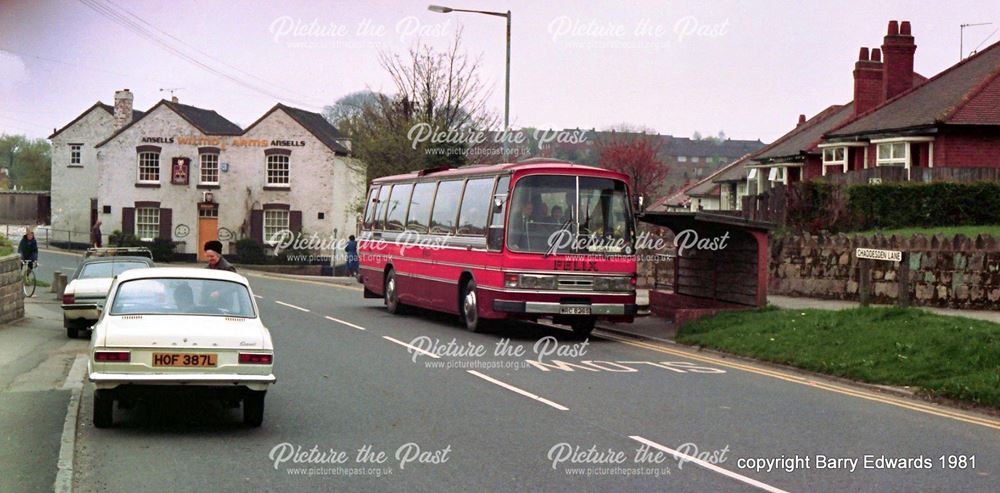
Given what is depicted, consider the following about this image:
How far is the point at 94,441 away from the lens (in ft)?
33.3

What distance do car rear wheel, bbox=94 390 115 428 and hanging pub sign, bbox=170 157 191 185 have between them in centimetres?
5243

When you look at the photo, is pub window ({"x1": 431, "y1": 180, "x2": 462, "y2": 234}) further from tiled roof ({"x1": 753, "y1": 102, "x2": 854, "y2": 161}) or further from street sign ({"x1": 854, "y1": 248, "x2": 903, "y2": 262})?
tiled roof ({"x1": 753, "y1": 102, "x2": 854, "y2": 161})

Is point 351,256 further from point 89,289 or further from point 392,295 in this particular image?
point 89,289

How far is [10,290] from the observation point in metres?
21.7

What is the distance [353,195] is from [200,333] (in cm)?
5352

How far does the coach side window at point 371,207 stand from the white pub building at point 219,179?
103ft

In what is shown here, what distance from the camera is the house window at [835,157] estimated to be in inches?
1694

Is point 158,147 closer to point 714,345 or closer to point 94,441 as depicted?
point 714,345

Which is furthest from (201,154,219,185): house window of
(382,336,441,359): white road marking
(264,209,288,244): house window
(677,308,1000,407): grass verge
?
(677,308,1000,407): grass verge

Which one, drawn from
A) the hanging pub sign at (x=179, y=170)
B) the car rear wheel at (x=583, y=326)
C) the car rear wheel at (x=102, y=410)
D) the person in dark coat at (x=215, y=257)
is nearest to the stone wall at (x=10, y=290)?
the person in dark coat at (x=215, y=257)

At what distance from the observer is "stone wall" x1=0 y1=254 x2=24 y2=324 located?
21.2 metres

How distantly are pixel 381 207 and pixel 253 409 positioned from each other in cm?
1737

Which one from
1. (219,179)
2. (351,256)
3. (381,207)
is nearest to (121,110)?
(219,179)

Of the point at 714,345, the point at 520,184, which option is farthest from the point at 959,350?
the point at 520,184
